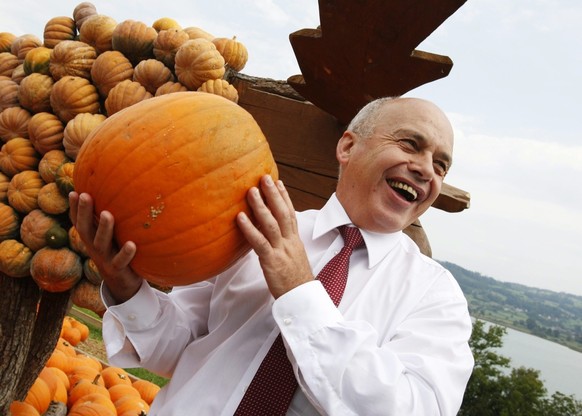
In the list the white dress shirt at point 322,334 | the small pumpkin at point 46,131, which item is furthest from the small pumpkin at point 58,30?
the white dress shirt at point 322,334

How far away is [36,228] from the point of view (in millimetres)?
2562

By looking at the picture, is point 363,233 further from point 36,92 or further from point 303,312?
point 36,92

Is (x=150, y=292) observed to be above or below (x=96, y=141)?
below

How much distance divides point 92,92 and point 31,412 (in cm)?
197

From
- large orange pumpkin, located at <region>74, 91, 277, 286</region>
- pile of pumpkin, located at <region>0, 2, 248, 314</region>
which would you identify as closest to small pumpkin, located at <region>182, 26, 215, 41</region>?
pile of pumpkin, located at <region>0, 2, 248, 314</region>

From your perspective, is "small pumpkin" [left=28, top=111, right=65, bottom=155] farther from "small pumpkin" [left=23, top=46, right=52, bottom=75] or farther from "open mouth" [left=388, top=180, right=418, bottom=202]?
"open mouth" [left=388, top=180, right=418, bottom=202]

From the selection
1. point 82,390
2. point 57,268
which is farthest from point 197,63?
point 82,390

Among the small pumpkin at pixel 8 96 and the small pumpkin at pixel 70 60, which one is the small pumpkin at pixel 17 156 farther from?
the small pumpkin at pixel 70 60

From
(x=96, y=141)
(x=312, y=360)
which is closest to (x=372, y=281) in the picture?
(x=312, y=360)

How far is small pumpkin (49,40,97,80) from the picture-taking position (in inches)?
106

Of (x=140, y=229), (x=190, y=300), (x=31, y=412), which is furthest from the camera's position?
(x=31, y=412)

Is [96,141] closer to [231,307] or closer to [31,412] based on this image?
[231,307]

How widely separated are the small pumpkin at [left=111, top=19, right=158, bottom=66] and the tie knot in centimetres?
167

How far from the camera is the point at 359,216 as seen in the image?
5.52 ft
